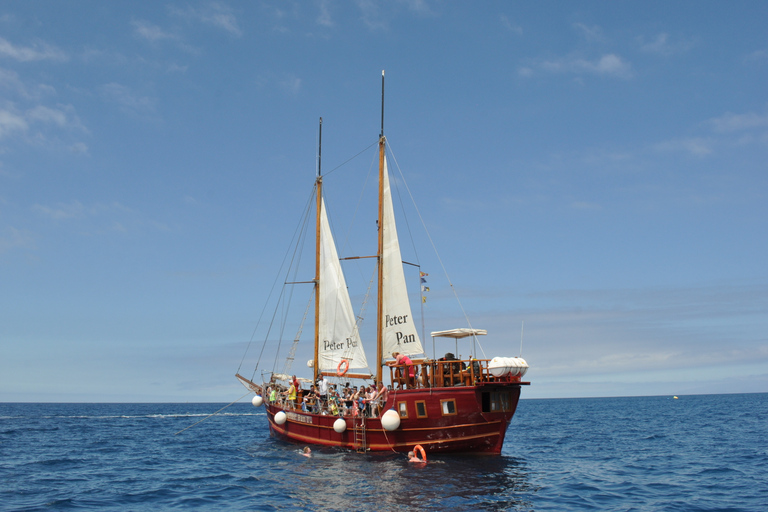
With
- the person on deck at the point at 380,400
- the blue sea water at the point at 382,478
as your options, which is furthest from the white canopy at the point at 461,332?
the blue sea water at the point at 382,478

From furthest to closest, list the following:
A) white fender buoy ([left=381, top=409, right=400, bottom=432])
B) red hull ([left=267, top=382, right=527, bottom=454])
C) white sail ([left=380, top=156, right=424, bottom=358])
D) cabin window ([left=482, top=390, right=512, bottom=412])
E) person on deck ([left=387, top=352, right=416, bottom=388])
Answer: white sail ([left=380, top=156, right=424, bottom=358])
person on deck ([left=387, top=352, right=416, bottom=388])
white fender buoy ([left=381, top=409, right=400, bottom=432])
cabin window ([left=482, top=390, right=512, bottom=412])
red hull ([left=267, top=382, right=527, bottom=454])

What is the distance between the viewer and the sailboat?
1192 inches

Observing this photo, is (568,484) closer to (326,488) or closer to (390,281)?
(326,488)

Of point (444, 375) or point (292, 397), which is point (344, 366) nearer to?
point (292, 397)

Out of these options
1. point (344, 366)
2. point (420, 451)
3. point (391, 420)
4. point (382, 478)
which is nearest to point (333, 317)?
point (344, 366)

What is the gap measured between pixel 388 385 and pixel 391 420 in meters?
3.56

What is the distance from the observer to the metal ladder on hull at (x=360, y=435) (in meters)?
32.9

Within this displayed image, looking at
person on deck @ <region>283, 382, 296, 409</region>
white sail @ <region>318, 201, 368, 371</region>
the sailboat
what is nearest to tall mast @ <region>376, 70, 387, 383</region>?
the sailboat

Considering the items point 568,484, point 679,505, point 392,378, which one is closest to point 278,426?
point 392,378

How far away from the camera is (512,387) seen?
101 ft

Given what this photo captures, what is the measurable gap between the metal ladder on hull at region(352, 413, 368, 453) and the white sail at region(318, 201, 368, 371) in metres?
7.62

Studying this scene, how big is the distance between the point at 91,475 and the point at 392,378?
16094 millimetres

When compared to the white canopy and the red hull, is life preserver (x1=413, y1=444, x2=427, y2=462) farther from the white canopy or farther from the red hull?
the white canopy

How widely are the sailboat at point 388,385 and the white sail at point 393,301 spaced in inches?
2.4
